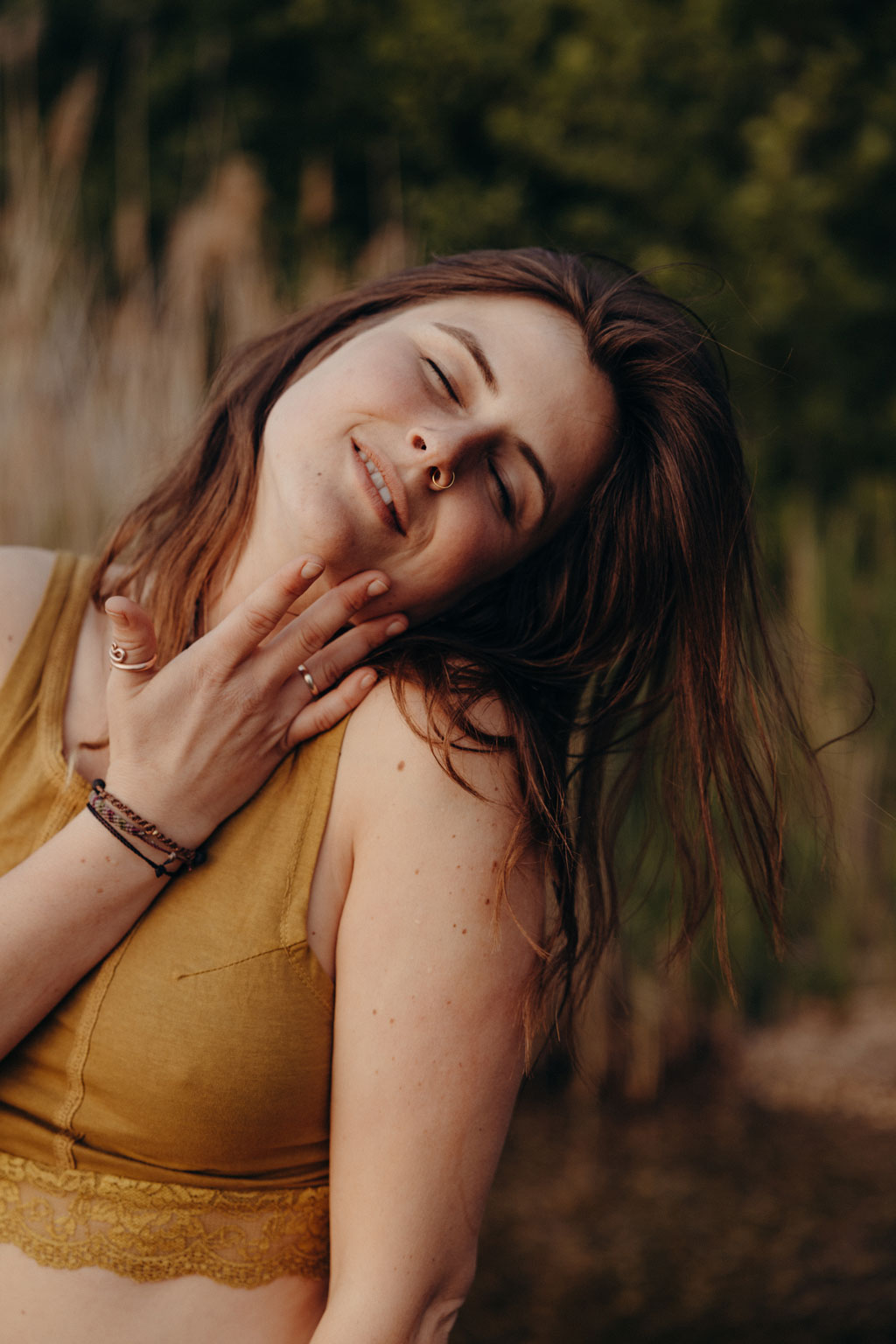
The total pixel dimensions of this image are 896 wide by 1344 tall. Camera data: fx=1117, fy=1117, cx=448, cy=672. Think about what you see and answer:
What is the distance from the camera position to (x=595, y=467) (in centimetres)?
160

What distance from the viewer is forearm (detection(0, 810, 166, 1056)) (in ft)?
Answer: 3.94

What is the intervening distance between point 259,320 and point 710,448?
2.23 m

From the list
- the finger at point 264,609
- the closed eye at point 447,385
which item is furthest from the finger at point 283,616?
the closed eye at point 447,385

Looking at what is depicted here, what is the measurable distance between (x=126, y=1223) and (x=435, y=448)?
38.1 inches

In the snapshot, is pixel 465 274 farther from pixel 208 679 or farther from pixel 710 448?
pixel 208 679

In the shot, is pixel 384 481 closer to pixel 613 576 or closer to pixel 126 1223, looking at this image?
pixel 613 576

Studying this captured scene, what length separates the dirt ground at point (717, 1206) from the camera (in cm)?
280

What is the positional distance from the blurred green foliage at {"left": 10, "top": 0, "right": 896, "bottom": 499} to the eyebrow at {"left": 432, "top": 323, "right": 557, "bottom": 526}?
3.71 meters

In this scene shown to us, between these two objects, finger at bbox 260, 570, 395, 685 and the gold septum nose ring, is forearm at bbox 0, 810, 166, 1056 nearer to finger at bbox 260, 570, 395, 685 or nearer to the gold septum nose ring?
finger at bbox 260, 570, 395, 685

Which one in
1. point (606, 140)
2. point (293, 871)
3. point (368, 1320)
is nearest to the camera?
point (368, 1320)

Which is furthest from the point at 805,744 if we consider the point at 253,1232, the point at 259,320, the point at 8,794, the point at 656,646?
the point at 259,320

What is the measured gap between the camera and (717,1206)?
10.3ft

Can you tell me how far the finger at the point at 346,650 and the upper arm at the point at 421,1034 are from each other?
7.2 inches

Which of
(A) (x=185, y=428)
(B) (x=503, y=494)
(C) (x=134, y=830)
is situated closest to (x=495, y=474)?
(B) (x=503, y=494)
